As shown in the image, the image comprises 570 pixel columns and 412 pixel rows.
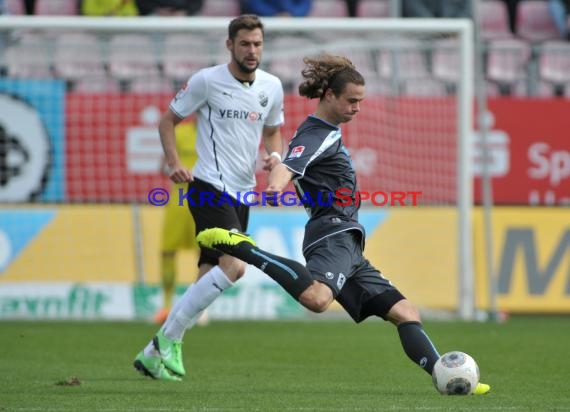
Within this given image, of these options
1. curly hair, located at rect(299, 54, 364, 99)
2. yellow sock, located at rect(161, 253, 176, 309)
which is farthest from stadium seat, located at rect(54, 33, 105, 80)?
curly hair, located at rect(299, 54, 364, 99)

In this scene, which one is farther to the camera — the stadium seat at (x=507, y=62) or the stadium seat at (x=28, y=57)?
the stadium seat at (x=507, y=62)

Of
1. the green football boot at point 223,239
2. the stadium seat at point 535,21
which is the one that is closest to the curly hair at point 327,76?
the green football boot at point 223,239

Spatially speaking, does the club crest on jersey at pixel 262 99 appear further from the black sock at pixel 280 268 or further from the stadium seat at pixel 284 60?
the stadium seat at pixel 284 60

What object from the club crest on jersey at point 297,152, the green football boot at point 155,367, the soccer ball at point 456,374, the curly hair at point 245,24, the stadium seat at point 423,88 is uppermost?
the curly hair at point 245,24

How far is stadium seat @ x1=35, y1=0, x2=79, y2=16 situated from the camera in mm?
17688

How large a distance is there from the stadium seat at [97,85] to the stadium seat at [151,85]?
0.20m

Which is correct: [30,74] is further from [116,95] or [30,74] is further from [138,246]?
[138,246]

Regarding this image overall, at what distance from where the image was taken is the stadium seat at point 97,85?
1555cm

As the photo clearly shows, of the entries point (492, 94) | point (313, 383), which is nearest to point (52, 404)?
point (313, 383)

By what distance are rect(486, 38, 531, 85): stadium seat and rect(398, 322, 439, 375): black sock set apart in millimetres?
10651

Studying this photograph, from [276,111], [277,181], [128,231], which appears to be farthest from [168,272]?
[277,181]

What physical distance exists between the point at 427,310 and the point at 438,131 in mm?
2198

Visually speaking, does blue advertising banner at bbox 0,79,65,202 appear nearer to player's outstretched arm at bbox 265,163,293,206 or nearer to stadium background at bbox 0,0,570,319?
stadium background at bbox 0,0,570,319

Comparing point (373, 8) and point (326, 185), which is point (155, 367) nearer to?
point (326, 185)
